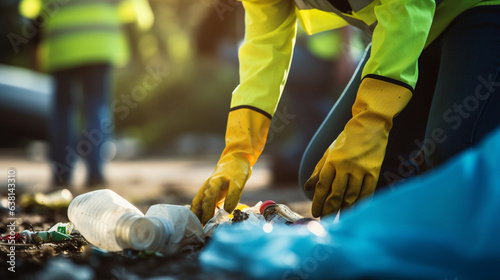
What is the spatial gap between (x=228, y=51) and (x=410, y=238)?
4.36 m

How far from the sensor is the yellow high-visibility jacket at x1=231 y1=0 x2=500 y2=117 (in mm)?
1597

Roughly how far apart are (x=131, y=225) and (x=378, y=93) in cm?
79

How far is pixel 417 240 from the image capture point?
1092 mm

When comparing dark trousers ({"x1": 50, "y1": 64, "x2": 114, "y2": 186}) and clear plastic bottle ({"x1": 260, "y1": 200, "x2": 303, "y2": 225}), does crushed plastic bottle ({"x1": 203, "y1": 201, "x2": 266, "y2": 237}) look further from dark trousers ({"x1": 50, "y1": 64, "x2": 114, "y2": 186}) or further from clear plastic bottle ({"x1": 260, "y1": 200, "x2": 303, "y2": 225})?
dark trousers ({"x1": 50, "y1": 64, "x2": 114, "y2": 186})

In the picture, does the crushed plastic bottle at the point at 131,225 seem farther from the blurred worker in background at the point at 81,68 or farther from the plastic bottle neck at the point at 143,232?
the blurred worker in background at the point at 81,68

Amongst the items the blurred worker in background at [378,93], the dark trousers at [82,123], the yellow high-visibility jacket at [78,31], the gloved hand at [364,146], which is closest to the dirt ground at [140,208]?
the dark trousers at [82,123]

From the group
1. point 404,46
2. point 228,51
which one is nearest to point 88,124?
point 228,51

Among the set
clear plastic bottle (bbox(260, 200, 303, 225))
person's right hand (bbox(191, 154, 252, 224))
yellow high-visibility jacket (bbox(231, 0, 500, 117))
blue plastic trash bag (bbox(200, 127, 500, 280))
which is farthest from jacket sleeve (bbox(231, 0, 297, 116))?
blue plastic trash bag (bbox(200, 127, 500, 280))

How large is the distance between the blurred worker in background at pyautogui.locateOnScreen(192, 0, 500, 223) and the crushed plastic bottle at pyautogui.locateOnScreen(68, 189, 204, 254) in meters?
0.16

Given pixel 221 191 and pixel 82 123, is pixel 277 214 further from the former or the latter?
pixel 82 123

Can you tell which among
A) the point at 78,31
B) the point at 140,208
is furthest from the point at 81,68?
the point at 140,208

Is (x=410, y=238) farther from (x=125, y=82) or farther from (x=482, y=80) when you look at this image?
(x=125, y=82)

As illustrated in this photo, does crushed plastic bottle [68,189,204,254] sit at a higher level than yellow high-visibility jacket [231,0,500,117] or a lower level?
lower

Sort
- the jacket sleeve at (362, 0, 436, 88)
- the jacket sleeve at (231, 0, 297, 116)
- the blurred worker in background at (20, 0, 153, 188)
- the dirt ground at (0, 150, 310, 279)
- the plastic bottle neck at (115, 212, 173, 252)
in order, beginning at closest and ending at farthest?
the dirt ground at (0, 150, 310, 279), the plastic bottle neck at (115, 212, 173, 252), the jacket sleeve at (362, 0, 436, 88), the jacket sleeve at (231, 0, 297, 116), the blurred worker in background at (20, 0, 153, 188)
